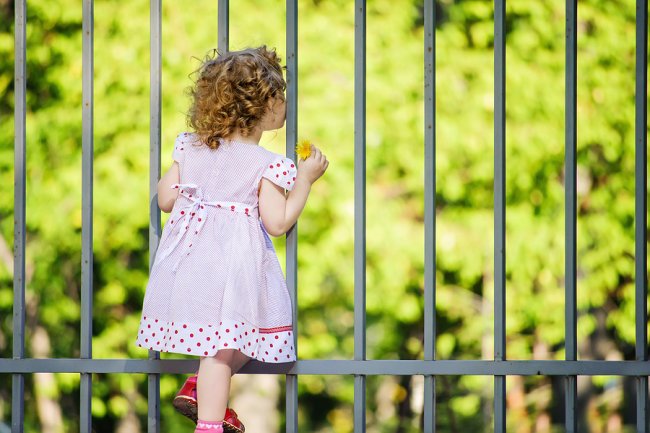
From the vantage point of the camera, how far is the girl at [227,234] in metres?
2.45

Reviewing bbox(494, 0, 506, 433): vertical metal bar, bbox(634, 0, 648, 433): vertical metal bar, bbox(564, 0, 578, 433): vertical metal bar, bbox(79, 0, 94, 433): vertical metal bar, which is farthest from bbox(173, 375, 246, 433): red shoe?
bbox(634, 0, 648, 433): vertical metal bar

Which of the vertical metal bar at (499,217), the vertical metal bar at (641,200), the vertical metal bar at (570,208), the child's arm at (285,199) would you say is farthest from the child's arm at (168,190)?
the vertical metal bar at (641,200)

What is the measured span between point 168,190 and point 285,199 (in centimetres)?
31

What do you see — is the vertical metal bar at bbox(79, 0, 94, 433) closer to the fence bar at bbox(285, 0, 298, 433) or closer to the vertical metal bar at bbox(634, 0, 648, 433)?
the fence bar at bbox(285, 0, 298, 433)

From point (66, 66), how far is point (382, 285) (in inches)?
87.2

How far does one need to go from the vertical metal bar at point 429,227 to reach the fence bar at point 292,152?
34cm

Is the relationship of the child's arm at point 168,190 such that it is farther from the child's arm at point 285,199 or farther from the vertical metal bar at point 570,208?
the vertical metal bar at point 570,208

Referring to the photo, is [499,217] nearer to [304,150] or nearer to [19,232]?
[304,150]

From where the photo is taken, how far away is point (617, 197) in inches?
228

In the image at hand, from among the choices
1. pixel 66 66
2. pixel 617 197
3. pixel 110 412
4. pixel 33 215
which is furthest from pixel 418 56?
pixel 110 412

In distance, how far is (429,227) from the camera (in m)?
2.53

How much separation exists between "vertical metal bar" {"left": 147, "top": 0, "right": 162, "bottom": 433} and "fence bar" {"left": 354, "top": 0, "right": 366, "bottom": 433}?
1.72 feet

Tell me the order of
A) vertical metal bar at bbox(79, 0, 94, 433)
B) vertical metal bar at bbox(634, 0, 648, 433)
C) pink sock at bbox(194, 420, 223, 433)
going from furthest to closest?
1. vertical metal bar at bbox(79, 0, 94, 433)
2. vertical metal bar at bbox(634, 0, 648, 433)
3. pink sock at bbox(194, 420, 223, 433)

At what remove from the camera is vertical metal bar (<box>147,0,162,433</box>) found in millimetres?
2580
